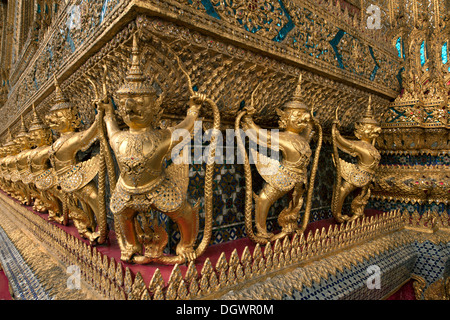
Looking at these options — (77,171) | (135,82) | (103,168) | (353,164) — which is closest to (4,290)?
(77,171)

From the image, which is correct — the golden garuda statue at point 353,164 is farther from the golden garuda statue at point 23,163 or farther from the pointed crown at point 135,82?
the golden garuda statue at point 23,163

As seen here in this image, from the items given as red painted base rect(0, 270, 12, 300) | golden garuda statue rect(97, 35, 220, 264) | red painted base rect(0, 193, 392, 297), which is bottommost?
red painted base rect(0, 270, 12, 300)

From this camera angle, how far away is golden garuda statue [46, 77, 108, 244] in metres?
1.53

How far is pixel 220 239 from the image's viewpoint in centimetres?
166

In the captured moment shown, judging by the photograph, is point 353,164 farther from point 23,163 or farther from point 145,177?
point 23,163

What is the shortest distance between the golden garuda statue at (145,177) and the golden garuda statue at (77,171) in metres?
0.29

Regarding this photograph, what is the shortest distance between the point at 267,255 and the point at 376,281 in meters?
0.80

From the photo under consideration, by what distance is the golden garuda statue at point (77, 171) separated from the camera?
153 cm

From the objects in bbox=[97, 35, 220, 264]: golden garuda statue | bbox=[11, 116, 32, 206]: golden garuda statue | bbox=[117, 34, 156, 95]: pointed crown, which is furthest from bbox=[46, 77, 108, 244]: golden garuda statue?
bbox=[11, 116, 32, 206]: golden garuda statue

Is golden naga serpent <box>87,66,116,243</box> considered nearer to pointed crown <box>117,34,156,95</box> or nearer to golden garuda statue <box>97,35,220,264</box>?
golden garuda statue <box>97,35,220,264</box>

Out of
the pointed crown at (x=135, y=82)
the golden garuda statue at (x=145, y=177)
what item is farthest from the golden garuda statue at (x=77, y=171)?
the pointed crown at (x=135, y=82)

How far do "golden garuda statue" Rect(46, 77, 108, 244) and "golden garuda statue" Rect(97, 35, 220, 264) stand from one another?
29 centimetres

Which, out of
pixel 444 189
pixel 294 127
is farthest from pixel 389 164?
pixel 294 127

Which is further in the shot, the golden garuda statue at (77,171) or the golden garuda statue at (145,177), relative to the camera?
the golden garuda statue at (77,171)
